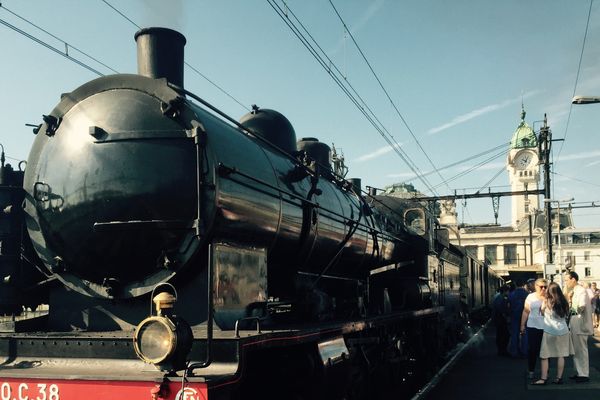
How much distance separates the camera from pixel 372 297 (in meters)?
8.91

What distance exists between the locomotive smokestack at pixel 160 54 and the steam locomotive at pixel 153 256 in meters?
0.01

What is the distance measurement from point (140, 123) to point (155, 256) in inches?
40.4

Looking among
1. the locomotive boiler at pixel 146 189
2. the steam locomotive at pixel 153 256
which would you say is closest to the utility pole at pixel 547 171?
the steam locomotive at pixel 153 256

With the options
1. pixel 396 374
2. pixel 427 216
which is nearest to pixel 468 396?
pixel 396 374

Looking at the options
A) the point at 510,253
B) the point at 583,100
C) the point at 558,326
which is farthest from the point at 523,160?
the point at 558,326

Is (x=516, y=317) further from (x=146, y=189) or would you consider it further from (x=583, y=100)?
(x=146, y=189)

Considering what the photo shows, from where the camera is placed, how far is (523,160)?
111750mm

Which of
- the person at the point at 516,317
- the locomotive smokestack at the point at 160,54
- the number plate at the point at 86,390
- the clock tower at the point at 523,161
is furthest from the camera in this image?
the clock tower at the point at 523,161

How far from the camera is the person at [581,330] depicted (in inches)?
Result: 350

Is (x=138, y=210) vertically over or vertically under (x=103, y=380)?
over

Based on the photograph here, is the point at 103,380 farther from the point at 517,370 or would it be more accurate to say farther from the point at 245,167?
the point at 517,370

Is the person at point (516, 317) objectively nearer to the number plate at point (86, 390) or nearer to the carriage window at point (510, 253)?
the number plate at point (86, 390)

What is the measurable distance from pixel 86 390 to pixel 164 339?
63 centimetres

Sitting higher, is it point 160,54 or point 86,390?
point 160,54
